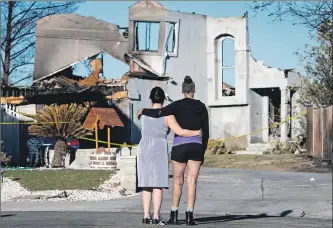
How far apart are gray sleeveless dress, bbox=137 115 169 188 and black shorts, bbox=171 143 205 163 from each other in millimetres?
142

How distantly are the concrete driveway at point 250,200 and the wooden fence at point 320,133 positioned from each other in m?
2.12

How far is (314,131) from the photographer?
66.0ft

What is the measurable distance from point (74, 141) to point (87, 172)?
5.22m

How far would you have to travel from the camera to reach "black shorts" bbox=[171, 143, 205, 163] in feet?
28.5

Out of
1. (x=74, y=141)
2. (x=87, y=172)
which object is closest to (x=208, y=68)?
(x=74, y=141)

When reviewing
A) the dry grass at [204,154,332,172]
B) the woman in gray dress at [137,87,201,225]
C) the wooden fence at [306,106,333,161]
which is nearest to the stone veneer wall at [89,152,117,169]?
the dry grass at [204,154,332,172]

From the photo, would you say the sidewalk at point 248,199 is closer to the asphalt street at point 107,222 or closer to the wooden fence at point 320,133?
the asphalt street at point 107,222

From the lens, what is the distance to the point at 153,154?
8734 millimetres

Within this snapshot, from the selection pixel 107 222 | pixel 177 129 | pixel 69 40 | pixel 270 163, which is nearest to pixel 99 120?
pixel 270 163

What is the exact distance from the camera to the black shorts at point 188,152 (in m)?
8.69

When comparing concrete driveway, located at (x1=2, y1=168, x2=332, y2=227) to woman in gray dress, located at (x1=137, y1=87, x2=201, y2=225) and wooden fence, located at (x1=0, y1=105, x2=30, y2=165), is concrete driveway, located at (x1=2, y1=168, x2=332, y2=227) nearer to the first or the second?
woman in gray dress, located at (x1=137, y1=87, x2=201, y2=225)

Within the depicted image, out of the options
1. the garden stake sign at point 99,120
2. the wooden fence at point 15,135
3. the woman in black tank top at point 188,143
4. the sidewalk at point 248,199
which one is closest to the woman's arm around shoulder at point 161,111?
the woman in black tank top at point 188,143

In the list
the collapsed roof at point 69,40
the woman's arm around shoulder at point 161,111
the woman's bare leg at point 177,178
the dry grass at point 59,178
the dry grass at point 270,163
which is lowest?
the dry grass at point 59,178

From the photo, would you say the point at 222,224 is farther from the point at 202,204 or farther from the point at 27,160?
the point at 27,160
